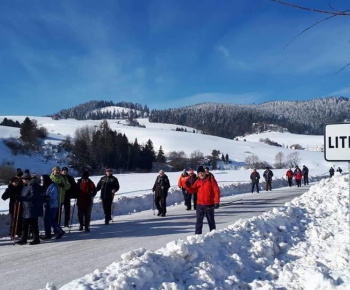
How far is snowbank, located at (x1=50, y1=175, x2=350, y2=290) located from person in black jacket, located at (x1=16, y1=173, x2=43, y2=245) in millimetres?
4593

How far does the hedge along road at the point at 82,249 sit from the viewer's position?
699 centimetres

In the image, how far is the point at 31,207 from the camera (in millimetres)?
10109

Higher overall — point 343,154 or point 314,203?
point 343,154

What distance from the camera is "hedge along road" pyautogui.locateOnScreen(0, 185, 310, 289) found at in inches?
275

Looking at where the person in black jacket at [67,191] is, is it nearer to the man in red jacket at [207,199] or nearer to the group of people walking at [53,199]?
the group of people walking at [53,199]

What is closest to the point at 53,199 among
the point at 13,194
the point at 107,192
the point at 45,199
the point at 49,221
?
the point at 45,199

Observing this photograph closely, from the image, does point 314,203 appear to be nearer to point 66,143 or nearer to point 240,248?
point 240,248

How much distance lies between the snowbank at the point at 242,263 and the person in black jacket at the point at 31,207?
459cm

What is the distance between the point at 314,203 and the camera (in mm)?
13703

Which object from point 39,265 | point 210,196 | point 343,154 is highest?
point 343,154

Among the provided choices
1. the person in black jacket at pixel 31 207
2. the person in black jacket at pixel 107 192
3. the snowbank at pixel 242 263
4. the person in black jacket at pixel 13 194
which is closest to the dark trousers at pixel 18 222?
the person in black jacket at pixel 13 194

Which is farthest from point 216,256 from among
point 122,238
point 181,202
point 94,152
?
point 94,152

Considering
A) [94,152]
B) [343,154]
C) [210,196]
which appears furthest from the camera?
[94,152]

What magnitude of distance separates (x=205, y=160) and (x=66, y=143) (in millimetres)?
41882
